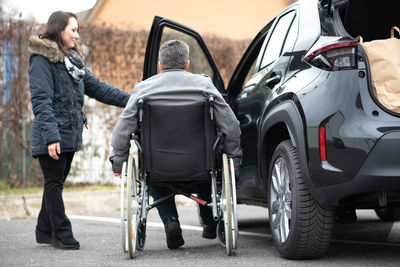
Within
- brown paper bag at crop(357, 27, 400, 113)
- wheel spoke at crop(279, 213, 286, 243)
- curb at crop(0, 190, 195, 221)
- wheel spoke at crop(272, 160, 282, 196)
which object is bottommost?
curb at crop(0, 190, 195, 221)

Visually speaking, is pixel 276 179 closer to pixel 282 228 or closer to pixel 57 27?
pixel 282 228

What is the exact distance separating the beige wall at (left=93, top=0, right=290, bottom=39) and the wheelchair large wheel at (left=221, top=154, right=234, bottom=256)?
63.3ft

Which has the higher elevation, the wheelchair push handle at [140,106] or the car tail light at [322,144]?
the wheelchair push handle at [140,106]

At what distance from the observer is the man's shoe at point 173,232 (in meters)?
4.95

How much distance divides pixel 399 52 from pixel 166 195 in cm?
197

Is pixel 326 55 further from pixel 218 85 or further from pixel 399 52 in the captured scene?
pixel 218 85

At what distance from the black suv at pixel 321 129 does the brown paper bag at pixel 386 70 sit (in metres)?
0.06

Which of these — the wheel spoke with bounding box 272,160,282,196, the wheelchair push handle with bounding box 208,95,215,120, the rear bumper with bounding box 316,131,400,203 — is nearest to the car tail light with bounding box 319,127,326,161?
the rear bumper with bounding box 316,131,400,203

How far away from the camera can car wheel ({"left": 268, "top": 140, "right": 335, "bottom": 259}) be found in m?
4.15

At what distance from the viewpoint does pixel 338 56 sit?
3996 mm

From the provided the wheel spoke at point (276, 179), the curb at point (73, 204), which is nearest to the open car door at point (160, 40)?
the wheel spoke at point (276, 179)

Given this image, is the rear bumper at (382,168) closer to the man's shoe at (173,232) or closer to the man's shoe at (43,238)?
the man's shoe at (173,232)

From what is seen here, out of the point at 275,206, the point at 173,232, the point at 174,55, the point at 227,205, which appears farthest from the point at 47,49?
the point at 275,206

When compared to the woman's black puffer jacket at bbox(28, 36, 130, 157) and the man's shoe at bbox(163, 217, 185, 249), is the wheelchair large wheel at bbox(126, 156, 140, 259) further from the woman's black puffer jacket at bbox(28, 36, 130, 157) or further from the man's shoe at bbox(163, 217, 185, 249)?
the woman's black puffer jacket at bbox(28, 36, 130, 157)
